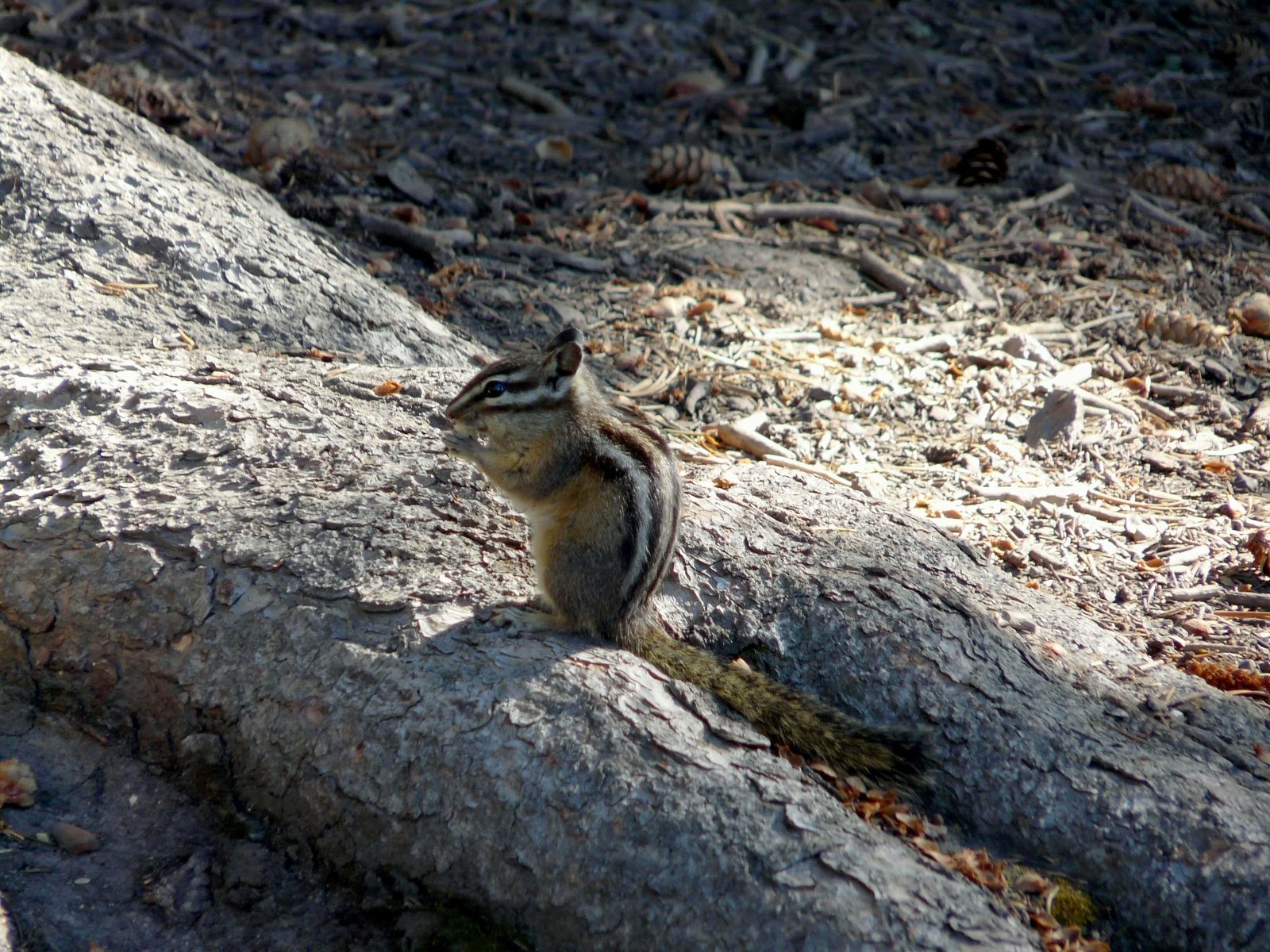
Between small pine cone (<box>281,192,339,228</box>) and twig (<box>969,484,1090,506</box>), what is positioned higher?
twig (<box>969,484,1090,506</box>)

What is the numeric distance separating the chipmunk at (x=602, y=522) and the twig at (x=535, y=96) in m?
4.60

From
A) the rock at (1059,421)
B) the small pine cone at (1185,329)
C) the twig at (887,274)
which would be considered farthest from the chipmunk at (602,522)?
the small pine cone at (1185,329)

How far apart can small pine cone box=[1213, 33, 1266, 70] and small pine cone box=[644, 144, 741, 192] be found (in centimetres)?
446

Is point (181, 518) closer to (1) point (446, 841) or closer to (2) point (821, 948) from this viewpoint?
(1) point (446, 841)

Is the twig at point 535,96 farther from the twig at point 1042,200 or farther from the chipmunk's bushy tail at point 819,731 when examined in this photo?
the chipmunk's bushy tail at point 819,731

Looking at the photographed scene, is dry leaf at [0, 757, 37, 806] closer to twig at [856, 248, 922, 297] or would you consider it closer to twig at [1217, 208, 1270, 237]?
twig at [856, 248, 922, 297]

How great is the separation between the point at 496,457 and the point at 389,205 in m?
3.35

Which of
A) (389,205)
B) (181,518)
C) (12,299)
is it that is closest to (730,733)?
(181,518)

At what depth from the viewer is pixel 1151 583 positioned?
13.1 feet

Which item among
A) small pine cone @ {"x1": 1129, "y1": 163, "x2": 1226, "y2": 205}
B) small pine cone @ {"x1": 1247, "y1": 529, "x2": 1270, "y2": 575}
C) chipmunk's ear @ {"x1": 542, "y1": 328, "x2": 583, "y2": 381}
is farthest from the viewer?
small pine cone @ {"x1": 1129, "y1": 163, "x2": 1226, "y2": 205}

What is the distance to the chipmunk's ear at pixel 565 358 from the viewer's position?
3.30 metres

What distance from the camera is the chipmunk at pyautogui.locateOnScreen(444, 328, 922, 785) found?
277 centimetres

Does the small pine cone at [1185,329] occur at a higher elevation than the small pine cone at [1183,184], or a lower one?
lower

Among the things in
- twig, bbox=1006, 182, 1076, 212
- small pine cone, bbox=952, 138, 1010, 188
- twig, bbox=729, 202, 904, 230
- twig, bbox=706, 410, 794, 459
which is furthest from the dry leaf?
small pine cone, bbox=952, 138, 1010, 188
